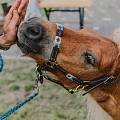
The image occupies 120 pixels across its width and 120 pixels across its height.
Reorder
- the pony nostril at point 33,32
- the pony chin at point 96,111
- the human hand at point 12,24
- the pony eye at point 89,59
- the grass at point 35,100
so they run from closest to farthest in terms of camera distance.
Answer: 1. the pony nostril at point 33,32
2. the human hand at point 12,24
3. the pony eye at point 89,59
4. the pony chin at point 96,111
5. the grass at point 35,100

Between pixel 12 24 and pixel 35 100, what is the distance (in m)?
3.19

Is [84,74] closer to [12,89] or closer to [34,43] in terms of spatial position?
[34,43]

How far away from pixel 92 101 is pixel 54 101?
2586 millimetres

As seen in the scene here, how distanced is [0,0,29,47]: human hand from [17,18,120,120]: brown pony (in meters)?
0.08

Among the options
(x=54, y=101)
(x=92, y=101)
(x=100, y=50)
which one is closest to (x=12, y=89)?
(x=54, y=101)

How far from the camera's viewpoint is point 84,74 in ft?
9.11

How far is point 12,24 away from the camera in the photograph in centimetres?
262

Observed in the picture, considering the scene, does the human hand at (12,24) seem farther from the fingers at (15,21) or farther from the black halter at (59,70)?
the black halter at (59,70)

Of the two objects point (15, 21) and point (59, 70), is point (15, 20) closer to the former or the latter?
point (15, 21)

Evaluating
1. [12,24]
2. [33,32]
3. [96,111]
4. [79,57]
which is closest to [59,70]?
[79,57]

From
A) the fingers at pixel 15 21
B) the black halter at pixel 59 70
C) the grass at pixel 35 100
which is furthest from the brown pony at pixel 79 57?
the grass at pixel 35 100

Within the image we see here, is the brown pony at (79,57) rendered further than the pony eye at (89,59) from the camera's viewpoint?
No

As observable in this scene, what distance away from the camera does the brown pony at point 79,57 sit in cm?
256

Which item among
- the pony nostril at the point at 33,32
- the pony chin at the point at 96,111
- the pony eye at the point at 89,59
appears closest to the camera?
the pony nostril at the point at 33,32
